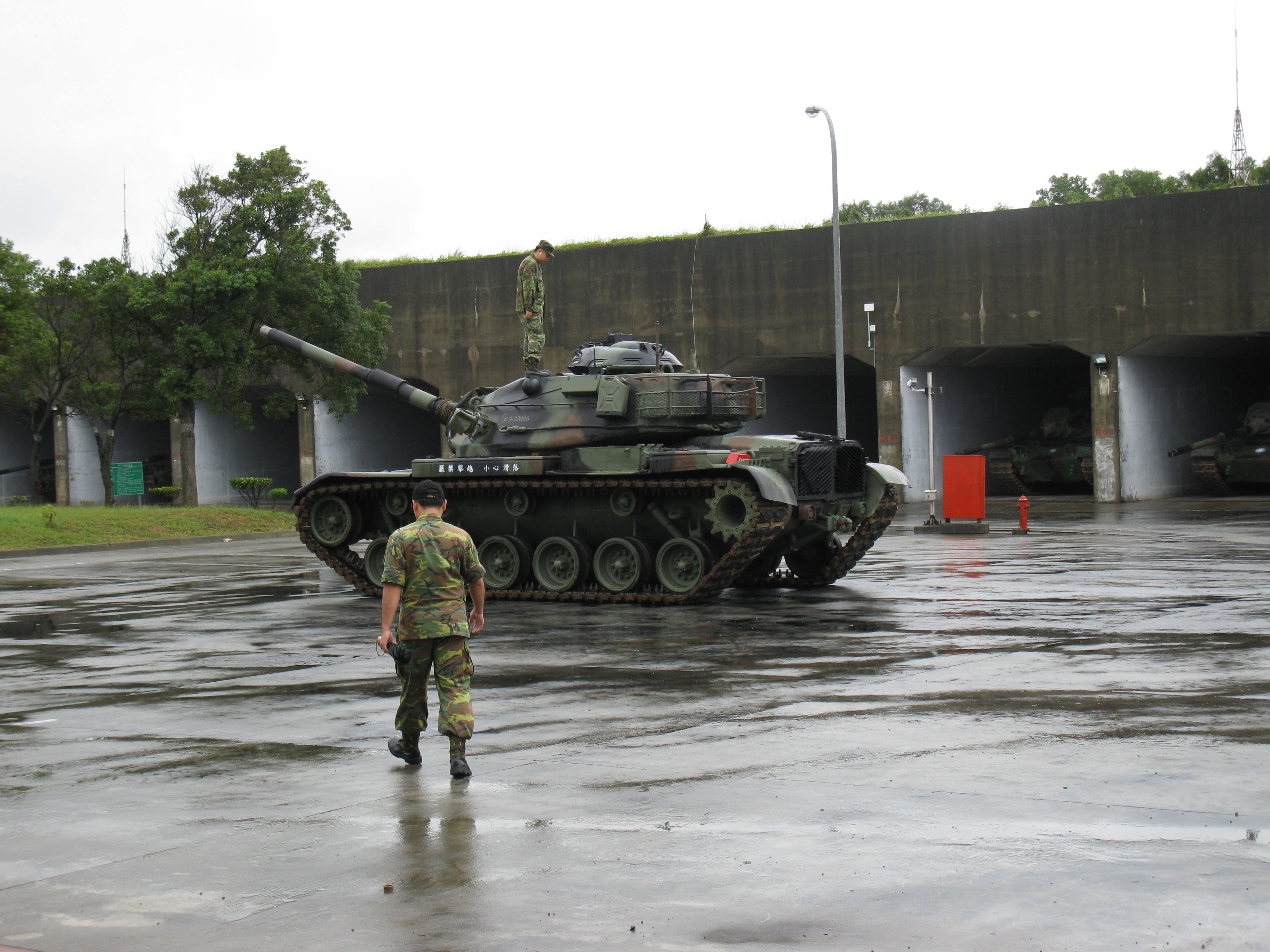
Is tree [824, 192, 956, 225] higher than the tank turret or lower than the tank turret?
higher

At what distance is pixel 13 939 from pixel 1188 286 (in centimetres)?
3580

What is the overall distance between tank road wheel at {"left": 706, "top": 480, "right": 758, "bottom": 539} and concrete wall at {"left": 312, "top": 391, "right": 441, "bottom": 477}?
31.5 m

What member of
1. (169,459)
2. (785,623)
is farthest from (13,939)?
(169,459)

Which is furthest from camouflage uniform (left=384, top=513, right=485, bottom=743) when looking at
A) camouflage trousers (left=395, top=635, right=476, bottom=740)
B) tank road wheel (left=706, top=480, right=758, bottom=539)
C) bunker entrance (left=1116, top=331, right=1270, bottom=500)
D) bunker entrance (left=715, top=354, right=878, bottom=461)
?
bunker entrance (left=715, top=354, right=878, bottom=461)

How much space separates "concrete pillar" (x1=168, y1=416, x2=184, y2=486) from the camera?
169 feet

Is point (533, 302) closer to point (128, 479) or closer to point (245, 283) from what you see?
point (245, 283)

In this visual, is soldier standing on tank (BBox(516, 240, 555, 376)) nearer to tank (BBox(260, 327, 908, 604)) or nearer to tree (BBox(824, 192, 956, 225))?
tank (BBox(260, 327, 908, 604))

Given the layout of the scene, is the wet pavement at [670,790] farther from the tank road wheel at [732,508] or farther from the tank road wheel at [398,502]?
the tank road wheel at [398,502]

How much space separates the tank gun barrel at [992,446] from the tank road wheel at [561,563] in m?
27.0

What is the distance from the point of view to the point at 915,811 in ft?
21.4

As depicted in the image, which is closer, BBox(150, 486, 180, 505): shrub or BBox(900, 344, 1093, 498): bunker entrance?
BBox(900, 344, 1093, 498): bunker entrance

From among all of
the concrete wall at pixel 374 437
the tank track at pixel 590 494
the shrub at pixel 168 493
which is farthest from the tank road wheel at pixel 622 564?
the shrub at pixel 168 493

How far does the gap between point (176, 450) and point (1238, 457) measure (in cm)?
3495

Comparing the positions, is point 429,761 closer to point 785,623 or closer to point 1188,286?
point 785,623
